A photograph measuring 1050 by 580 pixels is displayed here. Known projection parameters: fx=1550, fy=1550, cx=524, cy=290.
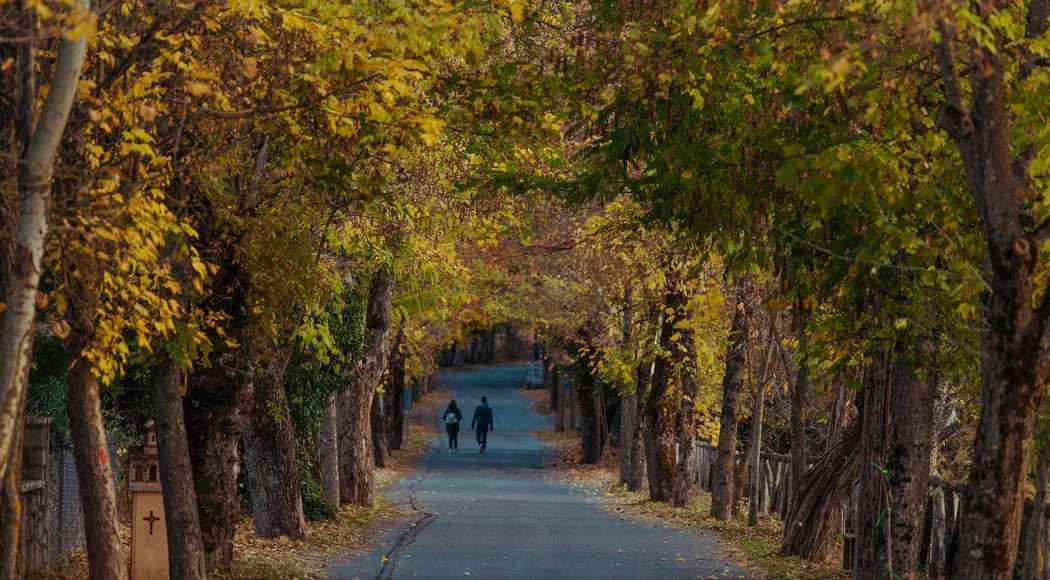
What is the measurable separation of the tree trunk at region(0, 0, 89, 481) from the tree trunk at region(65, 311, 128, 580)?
3.13m

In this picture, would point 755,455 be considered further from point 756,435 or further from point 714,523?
point 714,523

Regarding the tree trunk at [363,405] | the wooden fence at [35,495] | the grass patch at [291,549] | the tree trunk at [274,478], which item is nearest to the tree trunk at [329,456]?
the grass patch at [291,549]

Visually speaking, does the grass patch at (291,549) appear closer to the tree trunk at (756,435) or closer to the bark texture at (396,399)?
the tree trunk at (756,435)

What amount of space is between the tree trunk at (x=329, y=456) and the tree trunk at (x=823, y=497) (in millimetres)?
9265

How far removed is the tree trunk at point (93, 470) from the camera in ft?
38.2

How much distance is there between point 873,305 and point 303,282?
Answer: 5.23 metres

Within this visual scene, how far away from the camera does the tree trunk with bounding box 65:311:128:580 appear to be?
38.2ft

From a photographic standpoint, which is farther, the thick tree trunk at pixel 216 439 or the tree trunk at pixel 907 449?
the thick tree trunk at pixel 216 439

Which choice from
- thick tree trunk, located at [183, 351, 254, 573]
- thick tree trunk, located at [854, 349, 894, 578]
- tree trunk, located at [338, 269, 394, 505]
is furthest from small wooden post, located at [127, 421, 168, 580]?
tree trunk, located at [338, 269, 394, 505]

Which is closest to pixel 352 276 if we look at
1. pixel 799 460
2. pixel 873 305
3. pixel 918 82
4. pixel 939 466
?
pixel 799 460

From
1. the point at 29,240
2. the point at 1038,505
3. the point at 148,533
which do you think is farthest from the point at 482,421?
the point at 29,240

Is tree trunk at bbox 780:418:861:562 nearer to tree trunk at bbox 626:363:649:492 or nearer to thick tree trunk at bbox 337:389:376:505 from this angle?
thick tree trunk at bbox 337:389:376:505

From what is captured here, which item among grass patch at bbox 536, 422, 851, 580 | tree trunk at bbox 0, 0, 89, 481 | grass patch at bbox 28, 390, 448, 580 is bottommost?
grass patch at bbox 536, 422, 851, 580

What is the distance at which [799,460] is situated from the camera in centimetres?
2497
